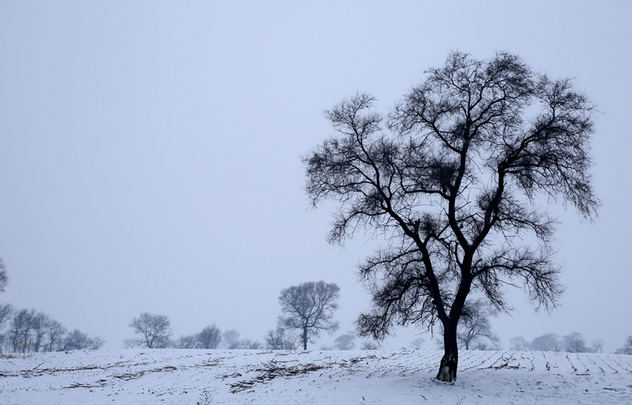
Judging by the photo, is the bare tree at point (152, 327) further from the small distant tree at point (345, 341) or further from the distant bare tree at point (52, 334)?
the small distant tree at point (345, 341)

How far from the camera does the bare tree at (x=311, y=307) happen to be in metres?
57.3

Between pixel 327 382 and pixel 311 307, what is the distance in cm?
4160

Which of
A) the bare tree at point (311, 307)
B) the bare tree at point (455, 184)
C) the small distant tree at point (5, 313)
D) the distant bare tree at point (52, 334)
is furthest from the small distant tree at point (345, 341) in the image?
the bare tree at point (455, 184)

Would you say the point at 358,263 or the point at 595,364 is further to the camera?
the point at 595,364

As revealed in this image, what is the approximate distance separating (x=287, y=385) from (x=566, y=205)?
14.0 meters

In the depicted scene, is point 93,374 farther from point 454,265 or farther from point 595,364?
point 595,364

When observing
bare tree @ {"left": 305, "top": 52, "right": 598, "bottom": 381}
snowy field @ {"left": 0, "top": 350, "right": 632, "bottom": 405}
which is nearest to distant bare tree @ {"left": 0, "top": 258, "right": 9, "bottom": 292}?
snowy field @ {"left": 0, "top": 350, "right": 632, "bottom": 405}

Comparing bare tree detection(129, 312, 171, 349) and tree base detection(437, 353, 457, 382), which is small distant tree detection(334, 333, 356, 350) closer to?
bare tree detection(129, 312, 171, 349)

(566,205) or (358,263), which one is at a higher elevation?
(566,205)

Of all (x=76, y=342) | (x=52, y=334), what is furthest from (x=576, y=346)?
(x=52, y=334)

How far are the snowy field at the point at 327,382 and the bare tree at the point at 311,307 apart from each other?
31.4 metres

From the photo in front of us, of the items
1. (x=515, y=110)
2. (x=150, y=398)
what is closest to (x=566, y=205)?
(x=515, y=110)

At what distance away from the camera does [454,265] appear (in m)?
17.5

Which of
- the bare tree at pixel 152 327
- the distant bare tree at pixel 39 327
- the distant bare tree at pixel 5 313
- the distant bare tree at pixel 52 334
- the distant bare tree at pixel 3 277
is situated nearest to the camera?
the distant bare tree at pixel 3 277
